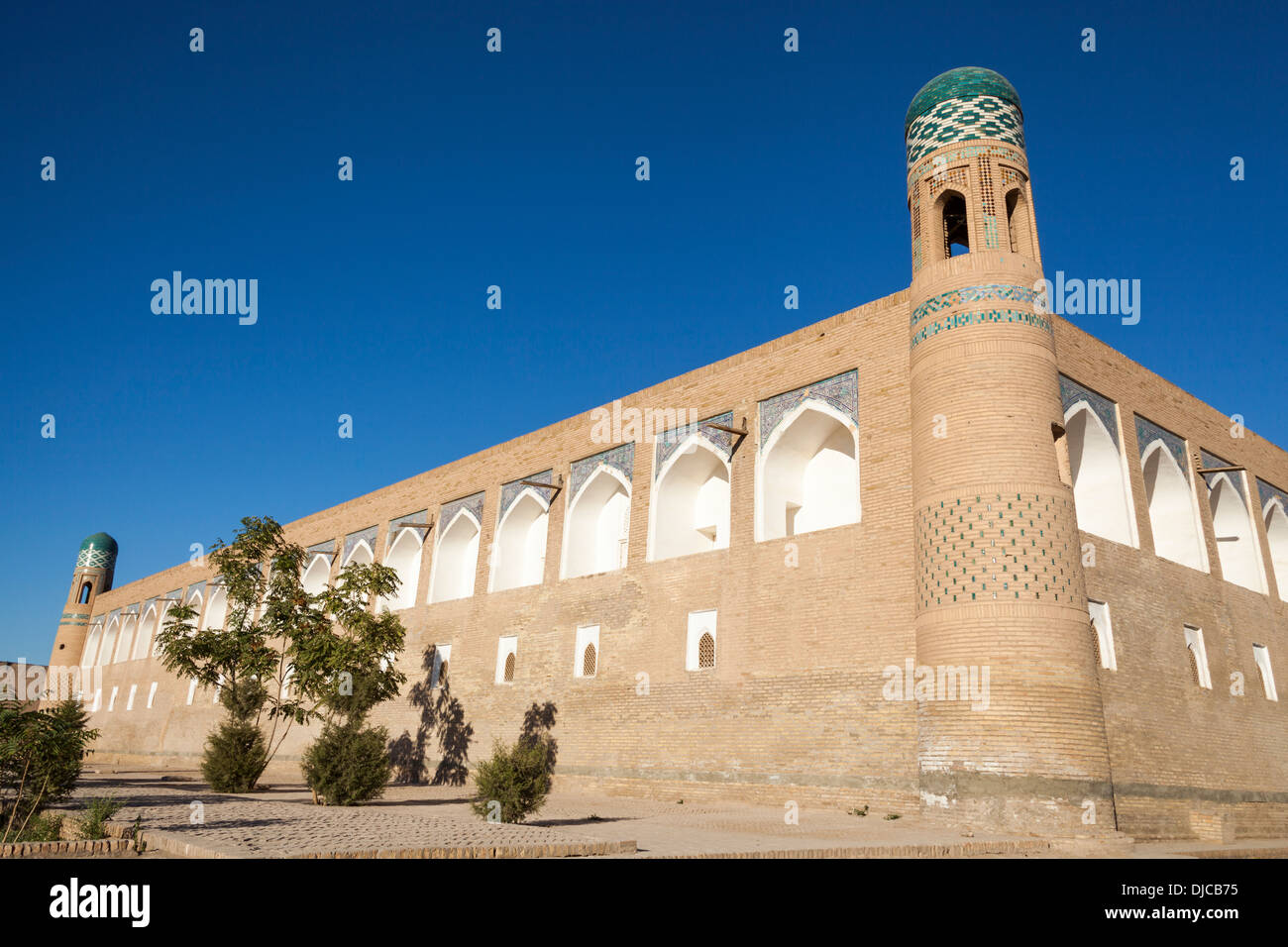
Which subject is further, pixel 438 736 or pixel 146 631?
pixel 146 631

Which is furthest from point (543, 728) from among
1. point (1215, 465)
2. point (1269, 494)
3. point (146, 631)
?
point (146, 631)

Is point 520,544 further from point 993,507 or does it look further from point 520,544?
point 993,507

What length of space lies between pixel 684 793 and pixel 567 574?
451 cm

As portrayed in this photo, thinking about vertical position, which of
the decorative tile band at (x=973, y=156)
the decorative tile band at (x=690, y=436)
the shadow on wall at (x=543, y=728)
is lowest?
the shadow on wall at (x=543, y=728)

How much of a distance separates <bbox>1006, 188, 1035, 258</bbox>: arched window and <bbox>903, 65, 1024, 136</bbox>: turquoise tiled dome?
48.6 inches

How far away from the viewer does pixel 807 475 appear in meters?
12.4

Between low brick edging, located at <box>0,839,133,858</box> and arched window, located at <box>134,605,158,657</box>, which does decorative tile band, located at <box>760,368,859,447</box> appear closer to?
low brick edging, located at <box>0,839,133,858</box>

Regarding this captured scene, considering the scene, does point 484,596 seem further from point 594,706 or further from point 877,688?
point 877,688

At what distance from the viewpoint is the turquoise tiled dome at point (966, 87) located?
1077 centimetres

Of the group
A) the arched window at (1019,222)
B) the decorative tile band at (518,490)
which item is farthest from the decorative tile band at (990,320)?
the decorative tile band at (518,490)

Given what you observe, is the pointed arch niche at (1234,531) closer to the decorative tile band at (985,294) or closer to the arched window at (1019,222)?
the arched window at (1019,222)

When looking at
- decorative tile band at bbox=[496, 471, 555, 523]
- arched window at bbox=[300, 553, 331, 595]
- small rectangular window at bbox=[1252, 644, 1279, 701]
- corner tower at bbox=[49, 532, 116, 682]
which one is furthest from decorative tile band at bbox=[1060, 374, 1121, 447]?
corner tower at bbox=[49, 532, 116, 682]

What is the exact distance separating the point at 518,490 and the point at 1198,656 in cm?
1065

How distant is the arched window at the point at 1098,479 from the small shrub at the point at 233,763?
36.5 feet
